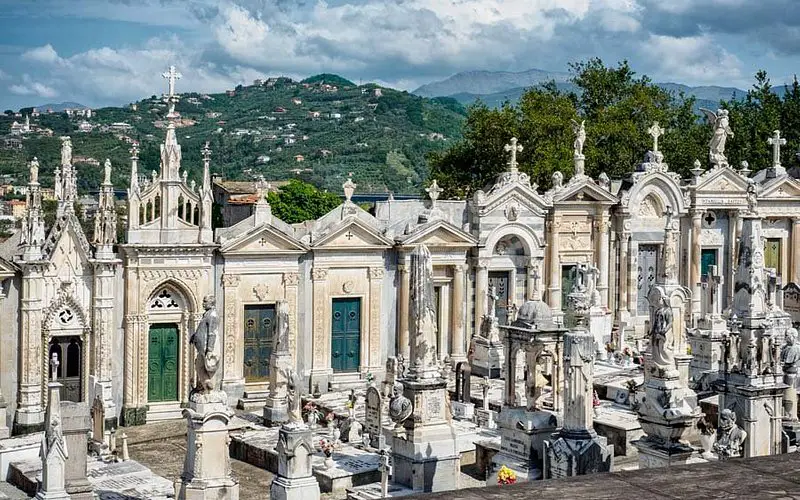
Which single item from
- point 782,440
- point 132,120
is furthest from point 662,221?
point 132,120

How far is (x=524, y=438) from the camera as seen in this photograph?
1748 centimetres

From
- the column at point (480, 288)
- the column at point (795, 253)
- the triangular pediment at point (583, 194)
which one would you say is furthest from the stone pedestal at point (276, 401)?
the column at point (795, 253)

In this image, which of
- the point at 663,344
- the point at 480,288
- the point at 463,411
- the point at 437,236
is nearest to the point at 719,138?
the point at 480,288

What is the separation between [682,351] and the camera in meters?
23.1

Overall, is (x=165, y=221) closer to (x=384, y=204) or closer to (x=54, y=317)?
(x=54, y=317)

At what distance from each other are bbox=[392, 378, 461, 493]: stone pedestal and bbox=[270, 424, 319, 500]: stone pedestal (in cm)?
153

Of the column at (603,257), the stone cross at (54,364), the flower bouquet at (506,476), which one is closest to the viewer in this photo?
the flower bouquet at (506,476)

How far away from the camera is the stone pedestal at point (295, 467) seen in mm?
15617

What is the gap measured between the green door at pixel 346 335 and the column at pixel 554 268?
5.97 meters

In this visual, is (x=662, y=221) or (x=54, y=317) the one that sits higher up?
(x=662, y=221)

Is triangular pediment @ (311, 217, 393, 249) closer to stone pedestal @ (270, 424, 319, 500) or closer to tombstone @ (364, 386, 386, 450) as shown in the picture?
tombstone @ (364, 386, 386, 450)

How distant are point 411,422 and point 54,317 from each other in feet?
36.6

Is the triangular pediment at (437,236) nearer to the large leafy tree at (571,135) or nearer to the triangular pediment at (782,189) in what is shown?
the triangular pediment at (782,189)

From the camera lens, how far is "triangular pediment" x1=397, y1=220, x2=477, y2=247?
28.8 meters
